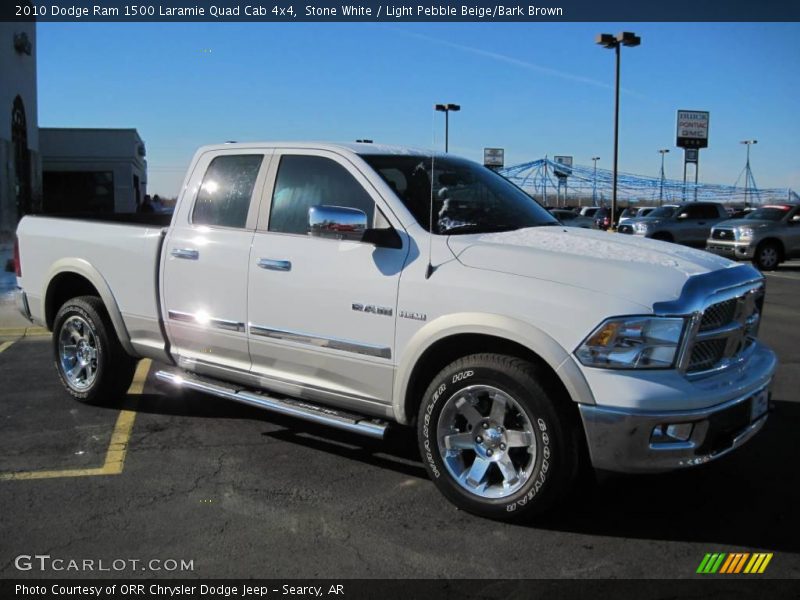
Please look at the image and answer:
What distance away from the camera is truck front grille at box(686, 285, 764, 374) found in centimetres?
327

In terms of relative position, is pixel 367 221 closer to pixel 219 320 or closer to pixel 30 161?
pixel 219 320

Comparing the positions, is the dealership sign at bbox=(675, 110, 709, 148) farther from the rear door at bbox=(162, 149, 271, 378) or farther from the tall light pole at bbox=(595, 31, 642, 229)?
the rear door at bbox=(162, 149, 271, 378)

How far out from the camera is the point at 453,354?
146 inches

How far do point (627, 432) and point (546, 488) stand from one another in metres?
0.48

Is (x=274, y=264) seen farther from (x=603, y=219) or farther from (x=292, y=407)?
(x=603, y=219)

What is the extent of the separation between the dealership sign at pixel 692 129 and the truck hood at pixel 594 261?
44234 mm

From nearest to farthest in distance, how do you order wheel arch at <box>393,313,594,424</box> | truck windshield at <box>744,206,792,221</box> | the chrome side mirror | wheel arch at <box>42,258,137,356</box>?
1. wheel arch at <box>393,313,594,424</box>
2. the chrome side mirror
3. wheel arch at <box>42,258,137,356</box>
4. truck windshield at <box>744,206,792,221</box>

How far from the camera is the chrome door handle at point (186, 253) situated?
4.61 m

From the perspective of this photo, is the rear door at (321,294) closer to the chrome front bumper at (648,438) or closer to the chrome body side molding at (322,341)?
the chrome body side molding at (322,341)

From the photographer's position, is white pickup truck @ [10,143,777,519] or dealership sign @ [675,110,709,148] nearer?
white pickup truck @ [10,143,777,519]

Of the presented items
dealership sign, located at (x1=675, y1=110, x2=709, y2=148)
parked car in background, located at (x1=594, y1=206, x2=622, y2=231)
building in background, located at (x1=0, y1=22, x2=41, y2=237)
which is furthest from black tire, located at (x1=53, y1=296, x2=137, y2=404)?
dealership sign, located at (x1=675, y1=110, x2=709, y2=148)

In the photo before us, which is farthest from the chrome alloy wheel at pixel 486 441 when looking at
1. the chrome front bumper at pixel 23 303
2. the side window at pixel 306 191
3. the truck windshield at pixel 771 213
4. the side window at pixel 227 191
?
the truck windshield at pixel 771 213

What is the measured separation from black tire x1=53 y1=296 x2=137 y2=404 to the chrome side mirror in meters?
2.29

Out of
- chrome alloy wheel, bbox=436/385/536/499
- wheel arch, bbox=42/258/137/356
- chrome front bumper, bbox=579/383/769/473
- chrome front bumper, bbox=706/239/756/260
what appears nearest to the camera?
Answer: chrome front bumper, bbox=579/383/769/473
